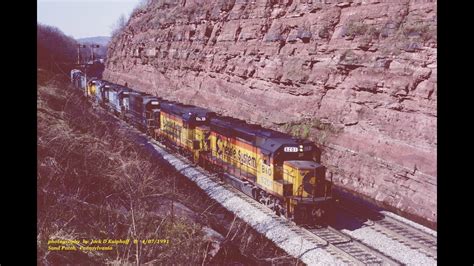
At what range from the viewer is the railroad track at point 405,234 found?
14.1 metres

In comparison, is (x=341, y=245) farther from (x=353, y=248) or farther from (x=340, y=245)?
(x=353, y=248)

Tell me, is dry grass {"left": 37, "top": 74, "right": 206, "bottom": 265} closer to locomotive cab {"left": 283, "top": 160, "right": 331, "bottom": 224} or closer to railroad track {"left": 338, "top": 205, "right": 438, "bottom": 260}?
locomotive cab {"left": 283, "top": 160, "right": 331, "bottom": 224}

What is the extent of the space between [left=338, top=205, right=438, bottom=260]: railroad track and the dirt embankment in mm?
4389

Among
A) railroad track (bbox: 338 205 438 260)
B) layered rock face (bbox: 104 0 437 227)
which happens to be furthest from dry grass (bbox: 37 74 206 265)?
layered rock face (bbox: 104 0 437 227)

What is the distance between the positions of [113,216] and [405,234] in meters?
10.7

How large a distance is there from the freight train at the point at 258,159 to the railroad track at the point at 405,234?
196cm

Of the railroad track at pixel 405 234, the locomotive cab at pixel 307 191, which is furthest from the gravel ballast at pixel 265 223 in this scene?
the railroad track at pixel 405 234

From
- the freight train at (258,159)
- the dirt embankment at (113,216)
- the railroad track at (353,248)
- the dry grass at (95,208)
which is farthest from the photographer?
the freight train at (258,159)

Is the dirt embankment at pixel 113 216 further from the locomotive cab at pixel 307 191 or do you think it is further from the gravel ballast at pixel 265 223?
the locomotive cab at pixel 307 191

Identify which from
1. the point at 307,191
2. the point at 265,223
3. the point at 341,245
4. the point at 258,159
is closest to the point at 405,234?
the point at 341,245

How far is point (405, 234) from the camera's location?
602 inches
